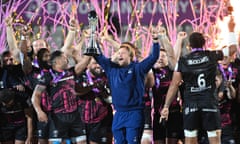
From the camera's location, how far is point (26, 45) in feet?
28.6

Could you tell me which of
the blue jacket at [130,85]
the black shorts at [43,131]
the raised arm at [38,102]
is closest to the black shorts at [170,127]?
the blue jacket at [130,85]

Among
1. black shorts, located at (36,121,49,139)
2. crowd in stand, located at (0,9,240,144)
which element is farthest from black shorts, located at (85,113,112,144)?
black shorts, located at (36,121,49,139)

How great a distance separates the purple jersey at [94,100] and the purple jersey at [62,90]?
295 mm

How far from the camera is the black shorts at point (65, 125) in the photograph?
27.2 feet

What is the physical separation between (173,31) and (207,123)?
653 centimetres

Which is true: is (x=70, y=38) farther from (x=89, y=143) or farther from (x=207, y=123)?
(x=207, y=123)

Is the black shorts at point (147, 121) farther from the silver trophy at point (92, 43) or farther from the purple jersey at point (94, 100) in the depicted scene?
the silver trophy at point (92, 43)

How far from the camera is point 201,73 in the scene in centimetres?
766

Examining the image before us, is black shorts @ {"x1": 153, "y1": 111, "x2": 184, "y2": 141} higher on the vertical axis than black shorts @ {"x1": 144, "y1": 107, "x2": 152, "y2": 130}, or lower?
lower

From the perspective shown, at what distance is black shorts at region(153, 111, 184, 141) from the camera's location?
8.93 m

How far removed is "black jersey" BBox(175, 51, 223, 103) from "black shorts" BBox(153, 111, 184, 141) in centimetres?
122

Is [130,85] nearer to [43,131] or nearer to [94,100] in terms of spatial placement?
[94,100]

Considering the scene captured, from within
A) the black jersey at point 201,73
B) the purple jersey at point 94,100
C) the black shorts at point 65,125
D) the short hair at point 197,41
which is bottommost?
the black shorts at point 65,125

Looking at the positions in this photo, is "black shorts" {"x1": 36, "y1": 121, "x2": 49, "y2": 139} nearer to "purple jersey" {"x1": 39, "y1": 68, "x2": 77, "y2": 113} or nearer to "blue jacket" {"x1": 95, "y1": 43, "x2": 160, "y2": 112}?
"purple jersey" {"x1": 39, "y1": 68, "x2": 77, "y2": 113}
